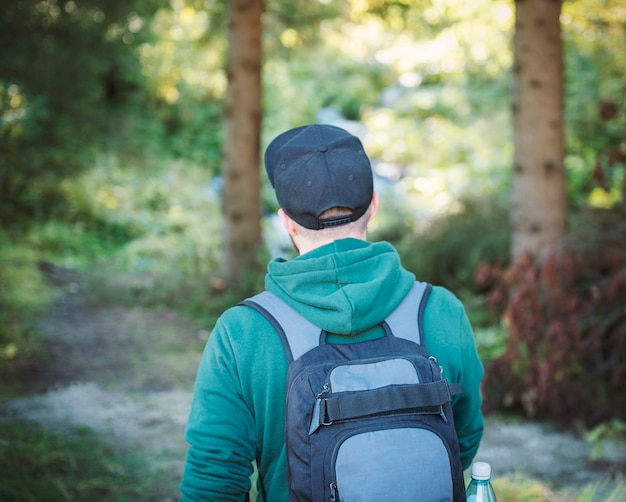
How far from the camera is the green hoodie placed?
1.84 m

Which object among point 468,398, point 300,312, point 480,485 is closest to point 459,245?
point 468,398

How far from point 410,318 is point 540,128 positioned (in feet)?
14.2

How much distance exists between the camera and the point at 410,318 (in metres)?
1.93

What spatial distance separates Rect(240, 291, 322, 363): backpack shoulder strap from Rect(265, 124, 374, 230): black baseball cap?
24 centimetres

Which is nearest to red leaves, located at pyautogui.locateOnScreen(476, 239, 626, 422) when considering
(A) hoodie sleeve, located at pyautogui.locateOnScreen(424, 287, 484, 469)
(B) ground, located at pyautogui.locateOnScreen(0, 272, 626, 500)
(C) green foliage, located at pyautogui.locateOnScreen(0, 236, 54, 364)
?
(B) ground, located at pyautogui.locateOnScreen(0, 272, 626, 500)

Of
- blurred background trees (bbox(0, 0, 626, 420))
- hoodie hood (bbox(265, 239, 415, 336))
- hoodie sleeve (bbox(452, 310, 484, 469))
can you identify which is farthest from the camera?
blurred background trees (bbox(0, 0, 626, 420))

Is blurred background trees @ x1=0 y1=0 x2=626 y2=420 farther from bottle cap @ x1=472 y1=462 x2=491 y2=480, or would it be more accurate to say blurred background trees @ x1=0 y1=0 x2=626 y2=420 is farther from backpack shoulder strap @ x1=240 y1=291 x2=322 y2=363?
backpack shoulder strap @ x1=240 y1=291 x2=322 y2=363

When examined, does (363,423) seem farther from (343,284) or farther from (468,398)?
(468,398)

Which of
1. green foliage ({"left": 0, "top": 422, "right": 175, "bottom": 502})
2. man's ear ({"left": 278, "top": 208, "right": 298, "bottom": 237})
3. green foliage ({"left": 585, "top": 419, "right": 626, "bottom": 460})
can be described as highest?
man's ear ({"left": 278, "top": 208, "right": 298, "bottom": 237})

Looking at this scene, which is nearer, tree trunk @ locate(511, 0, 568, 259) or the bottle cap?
the bottle cap

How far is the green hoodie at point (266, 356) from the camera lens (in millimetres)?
1843

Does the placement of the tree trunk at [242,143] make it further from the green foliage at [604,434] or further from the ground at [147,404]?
the green foliage at [604,434]

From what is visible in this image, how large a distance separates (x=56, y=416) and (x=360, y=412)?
3929 millimetres

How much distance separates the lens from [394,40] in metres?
17.0
